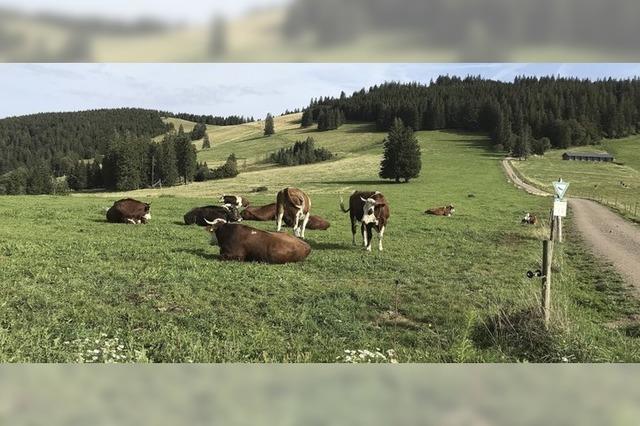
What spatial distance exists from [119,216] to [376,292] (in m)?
6.64

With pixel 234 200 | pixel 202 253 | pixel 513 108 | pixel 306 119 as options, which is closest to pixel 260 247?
pixel 202 253

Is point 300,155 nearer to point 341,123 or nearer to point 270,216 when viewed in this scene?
point 341,123

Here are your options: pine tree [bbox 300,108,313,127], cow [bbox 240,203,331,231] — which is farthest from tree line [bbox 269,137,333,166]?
cow [bbox 240,203,331,231]

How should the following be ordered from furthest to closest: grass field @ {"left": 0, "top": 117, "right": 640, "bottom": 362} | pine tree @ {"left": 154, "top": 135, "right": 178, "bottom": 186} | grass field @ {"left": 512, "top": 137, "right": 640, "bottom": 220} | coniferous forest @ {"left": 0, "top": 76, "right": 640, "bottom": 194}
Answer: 1. pine tree @ {"left": 154, "top": 135, "right": 178, "bottom": 186}
2. grass field @ {"left": 512, "top": 137, "right": 640, "bottom": 220}
3. coniferous forest @ {"left": 0, "top": 76, "right": 640, "bottom": 194}
4. grass field @ {"left": 0, "top": 117, "right": 640, "bottom": 362}

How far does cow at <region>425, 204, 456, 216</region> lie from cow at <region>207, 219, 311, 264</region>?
2316 mm

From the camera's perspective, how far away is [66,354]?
4461 mm

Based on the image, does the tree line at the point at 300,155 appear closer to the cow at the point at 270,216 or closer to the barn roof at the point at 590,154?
the cow at the point at 270,216

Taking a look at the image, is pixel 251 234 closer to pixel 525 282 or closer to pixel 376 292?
pixel 376 292

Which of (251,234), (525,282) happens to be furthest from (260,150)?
(525,282)

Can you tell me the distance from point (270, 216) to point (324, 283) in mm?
5239

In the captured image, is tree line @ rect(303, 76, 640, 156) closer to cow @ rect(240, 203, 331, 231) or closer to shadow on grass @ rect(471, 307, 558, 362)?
shadow on grass @ rect(471, 307, 558, 362)

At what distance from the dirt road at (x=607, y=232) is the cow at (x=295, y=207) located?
426 cm

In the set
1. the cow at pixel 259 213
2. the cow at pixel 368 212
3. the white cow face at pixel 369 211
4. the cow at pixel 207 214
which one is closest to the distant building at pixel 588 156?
the cow at pixel 368 212

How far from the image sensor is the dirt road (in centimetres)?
735
